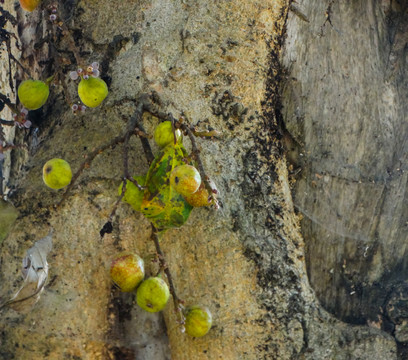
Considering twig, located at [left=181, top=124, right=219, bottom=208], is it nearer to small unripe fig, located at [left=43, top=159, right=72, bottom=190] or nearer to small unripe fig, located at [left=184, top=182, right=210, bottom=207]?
small unripe fig, located at [left=184, top=182, right=210, bottom=207]

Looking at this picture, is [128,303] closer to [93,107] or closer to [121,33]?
[93,107]

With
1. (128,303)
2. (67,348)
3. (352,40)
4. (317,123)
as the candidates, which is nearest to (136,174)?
(128,303)

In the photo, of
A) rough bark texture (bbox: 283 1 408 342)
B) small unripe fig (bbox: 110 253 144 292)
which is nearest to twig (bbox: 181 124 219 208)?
small unripe fig (bbox: 110 253 144 292)

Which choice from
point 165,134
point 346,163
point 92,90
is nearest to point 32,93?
point 92,90

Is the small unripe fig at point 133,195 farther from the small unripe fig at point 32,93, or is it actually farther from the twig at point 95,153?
the small unripe fig at point 32,93

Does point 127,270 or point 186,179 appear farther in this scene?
point 127,270

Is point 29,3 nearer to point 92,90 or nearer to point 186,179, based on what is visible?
point 92,90

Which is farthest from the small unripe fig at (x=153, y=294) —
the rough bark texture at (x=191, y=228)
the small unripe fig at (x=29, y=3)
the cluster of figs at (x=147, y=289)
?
the small unripe fig at (x=29, y=3)

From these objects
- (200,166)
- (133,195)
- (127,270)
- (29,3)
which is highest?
(29,3)
